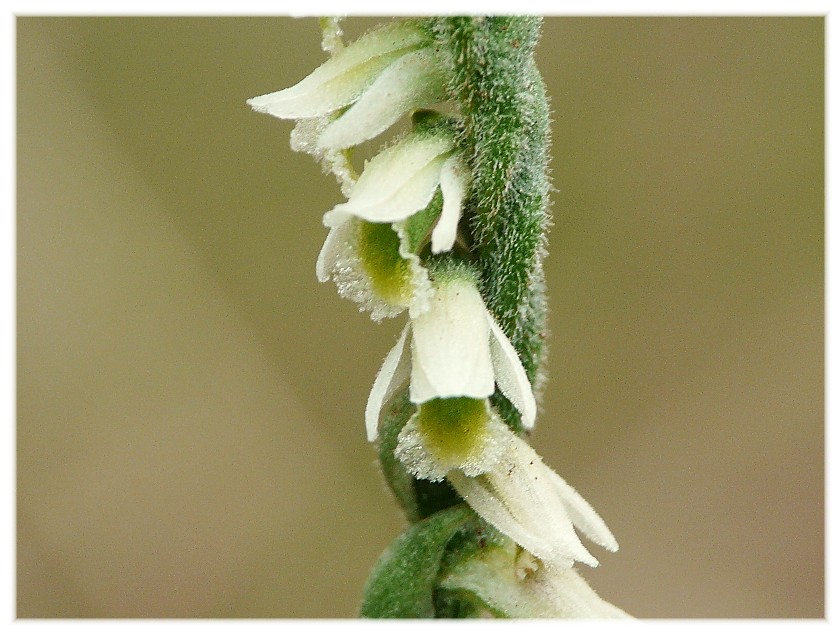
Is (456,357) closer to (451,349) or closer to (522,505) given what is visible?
(451,349)

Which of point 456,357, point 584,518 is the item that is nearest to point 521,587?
point 584,518

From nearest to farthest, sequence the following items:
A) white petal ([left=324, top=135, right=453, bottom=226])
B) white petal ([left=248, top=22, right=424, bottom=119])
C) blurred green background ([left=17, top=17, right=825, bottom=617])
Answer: white petal ([left=324, top=135, right=453, bottom=226]), white petal ([left=248, top=22, right=424, bottom=119]), blurred green background ([left=17, top=17, right=825, bottom=617])

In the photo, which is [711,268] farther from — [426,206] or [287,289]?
[426,206]

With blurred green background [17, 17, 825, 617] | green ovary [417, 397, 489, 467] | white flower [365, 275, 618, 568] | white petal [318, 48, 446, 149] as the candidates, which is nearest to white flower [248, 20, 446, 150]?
white petal [318, 48, 446, 149]

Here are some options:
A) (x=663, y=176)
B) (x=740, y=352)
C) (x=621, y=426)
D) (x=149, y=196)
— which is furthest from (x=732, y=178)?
(x=149, y=196)

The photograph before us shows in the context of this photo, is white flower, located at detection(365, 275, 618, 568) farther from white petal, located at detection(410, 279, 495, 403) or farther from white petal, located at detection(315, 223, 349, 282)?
white petal, located at detection(315, 223, 349, 282)
